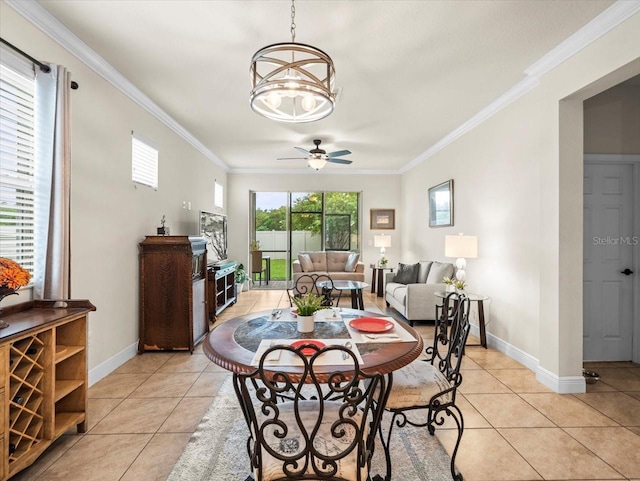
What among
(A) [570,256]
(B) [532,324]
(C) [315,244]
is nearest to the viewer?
(A) [570,256]

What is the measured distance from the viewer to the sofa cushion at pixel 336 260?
7742 mm

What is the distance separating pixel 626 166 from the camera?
11.3ft

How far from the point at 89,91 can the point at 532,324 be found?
4.61m

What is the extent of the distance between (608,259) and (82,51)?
518 cm

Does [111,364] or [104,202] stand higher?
[104,202]

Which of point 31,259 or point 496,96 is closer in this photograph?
point 31,259

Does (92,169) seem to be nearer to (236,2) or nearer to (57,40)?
(57,40)

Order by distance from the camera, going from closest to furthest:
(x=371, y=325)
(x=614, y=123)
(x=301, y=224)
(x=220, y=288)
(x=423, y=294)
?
(x=371, y=325), (x=614, y=123), (x=423, y=294), (x=220, y=288), (x=301, y=224)

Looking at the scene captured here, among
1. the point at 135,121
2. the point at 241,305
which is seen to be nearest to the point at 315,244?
the point at 241,305

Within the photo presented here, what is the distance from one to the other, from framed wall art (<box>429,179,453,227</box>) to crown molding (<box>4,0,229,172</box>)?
13.5ft

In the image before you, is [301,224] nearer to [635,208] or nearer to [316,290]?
[316,290]

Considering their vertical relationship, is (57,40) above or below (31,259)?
above

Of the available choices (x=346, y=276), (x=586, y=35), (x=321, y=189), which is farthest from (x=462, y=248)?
(x=321, y=189)

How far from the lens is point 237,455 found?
2057mm
